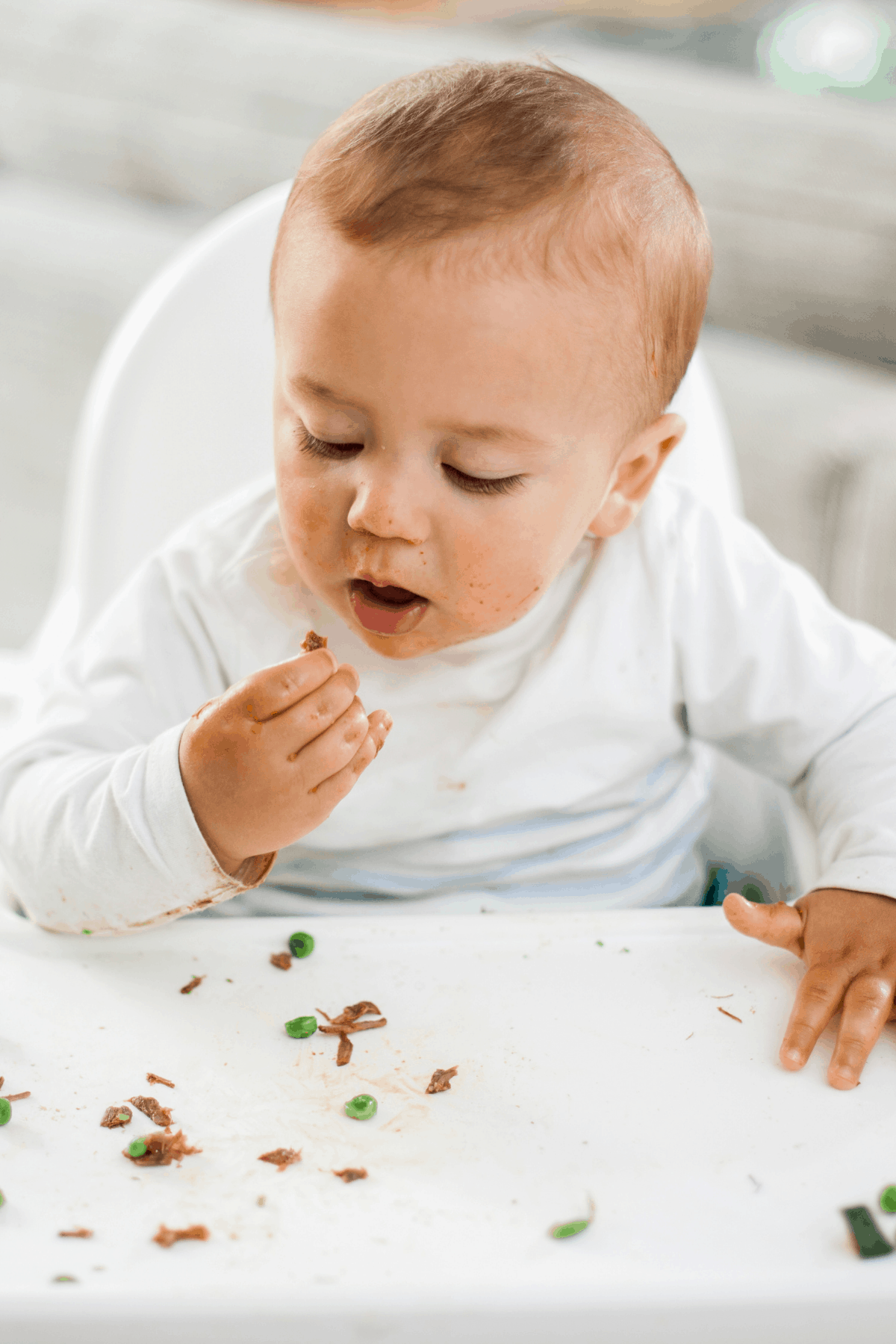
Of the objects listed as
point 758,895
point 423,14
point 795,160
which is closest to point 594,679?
point 758,895

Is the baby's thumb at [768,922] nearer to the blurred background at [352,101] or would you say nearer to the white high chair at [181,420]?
the white high chair at [181,420]

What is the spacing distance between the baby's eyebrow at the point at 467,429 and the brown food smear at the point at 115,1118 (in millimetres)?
349

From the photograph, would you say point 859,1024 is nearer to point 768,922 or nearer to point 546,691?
point 768,922

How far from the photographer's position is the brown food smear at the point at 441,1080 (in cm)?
53

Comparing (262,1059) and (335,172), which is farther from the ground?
(335,172)

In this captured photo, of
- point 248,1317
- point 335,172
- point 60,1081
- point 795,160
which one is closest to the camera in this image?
point 248,1317

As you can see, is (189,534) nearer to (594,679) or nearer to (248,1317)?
(594,679)

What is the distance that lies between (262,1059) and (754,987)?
0.25 meters

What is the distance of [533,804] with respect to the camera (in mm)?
820

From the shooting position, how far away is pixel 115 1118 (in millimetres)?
502

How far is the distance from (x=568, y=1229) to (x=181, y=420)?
0.84 metres

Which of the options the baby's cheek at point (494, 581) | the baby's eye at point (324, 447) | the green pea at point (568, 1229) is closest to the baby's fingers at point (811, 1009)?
the green pea at point (568, 1229)

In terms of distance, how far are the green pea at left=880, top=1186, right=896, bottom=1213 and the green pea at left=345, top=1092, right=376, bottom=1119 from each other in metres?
0.21

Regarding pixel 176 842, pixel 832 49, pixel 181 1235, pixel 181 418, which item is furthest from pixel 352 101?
pixel 181 1235
